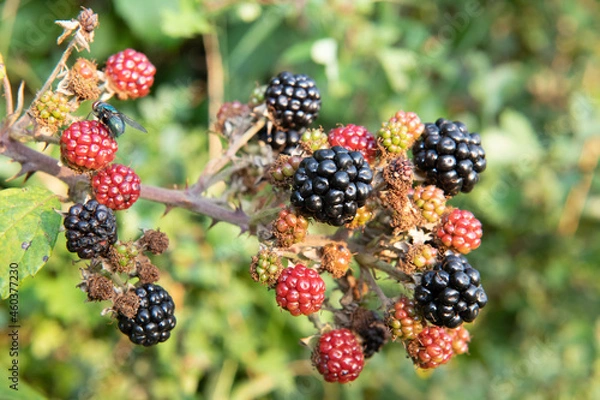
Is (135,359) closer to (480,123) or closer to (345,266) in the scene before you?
(345,266)

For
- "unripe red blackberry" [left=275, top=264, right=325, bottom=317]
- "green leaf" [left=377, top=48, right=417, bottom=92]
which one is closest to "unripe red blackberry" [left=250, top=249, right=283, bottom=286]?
"unripe red blackberry" [left=275, top=264, right=325, bottom=317]

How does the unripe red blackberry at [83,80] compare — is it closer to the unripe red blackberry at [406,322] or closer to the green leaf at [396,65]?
the unripe red blackberry at [406,322]

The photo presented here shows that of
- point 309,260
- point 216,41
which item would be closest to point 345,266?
point 309,260

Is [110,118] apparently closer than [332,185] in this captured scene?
No

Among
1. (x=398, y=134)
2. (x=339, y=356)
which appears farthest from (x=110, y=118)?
(x=339, y=356)

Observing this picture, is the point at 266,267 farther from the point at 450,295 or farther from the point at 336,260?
the point at 450,295

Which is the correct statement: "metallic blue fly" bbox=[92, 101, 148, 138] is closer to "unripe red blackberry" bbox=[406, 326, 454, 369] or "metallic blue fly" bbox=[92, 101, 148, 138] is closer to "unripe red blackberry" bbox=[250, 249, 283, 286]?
"unripe red blackberry" bbox=[250, 249, 283, 286]

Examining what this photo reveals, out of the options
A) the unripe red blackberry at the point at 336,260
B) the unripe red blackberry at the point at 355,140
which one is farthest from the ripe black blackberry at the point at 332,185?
the unripe red blackberry at the point at 355,140

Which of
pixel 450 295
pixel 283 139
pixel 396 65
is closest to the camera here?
pixel 450 295
